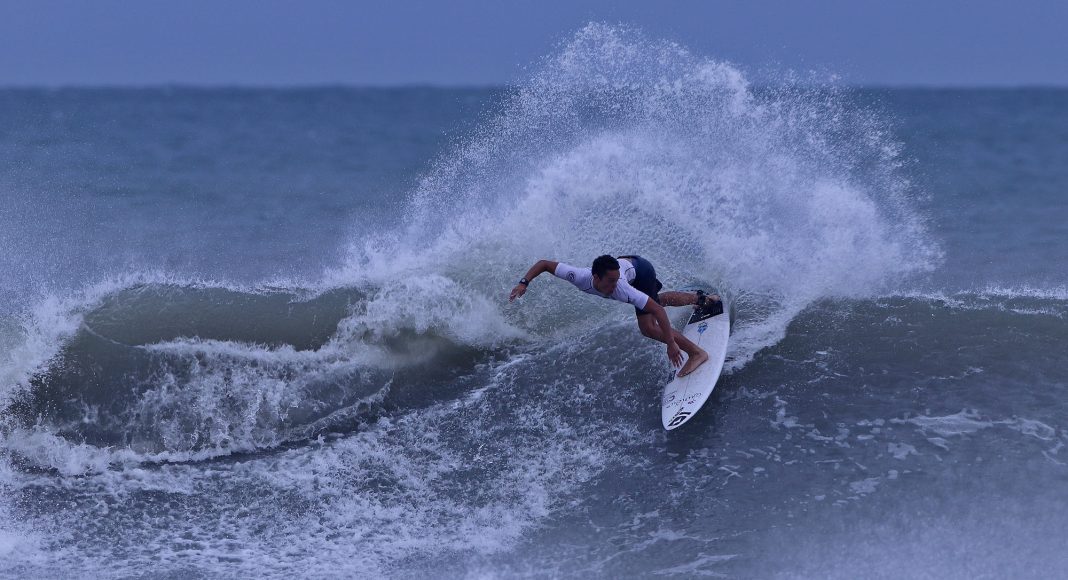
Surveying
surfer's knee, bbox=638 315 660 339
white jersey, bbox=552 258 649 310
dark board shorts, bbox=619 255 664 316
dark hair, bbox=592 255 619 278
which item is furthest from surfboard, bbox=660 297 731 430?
dark hair, bbox=592 255 619 278

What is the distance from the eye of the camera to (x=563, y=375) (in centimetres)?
862

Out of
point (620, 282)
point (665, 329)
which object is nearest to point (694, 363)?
point (665, 329)

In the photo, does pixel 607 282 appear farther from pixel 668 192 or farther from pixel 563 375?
pixel 668 192

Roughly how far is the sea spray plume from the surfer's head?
7.00 feet

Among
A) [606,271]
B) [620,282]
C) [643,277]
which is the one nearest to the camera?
[606,271]

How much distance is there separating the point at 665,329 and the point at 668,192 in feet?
10.1

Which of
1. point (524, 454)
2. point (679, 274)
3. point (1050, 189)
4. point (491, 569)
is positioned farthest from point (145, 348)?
point (1050, 189)

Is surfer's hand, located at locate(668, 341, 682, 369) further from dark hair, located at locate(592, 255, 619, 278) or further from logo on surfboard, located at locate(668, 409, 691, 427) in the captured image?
dark hair, located at locate(592, 255, 619, 278)

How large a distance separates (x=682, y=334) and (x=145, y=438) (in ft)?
15.8

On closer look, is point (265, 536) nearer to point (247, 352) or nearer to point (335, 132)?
point (247, 352)

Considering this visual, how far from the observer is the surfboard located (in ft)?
25.5

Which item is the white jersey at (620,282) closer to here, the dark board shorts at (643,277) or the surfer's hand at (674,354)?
the dark board shorts at (643,277)

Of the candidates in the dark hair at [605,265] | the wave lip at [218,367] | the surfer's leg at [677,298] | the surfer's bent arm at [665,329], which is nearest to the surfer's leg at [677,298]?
the surfer's leg at [677,298]

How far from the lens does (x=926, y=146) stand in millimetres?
22797
